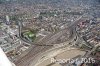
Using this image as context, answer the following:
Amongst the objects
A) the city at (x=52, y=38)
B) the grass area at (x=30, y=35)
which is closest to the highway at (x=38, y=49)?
the city at (x=52, y=38)

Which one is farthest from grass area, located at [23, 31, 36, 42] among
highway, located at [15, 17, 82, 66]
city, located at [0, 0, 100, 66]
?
highway, located at [15, 17, 82, 66]

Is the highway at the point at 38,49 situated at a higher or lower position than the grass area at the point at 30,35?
lower

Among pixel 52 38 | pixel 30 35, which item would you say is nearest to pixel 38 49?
pixel 52 38

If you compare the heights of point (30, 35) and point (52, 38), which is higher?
point (30, 35)

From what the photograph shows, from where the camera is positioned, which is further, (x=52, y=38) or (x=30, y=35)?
(x=30, y=35)

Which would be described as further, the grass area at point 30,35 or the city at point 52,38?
the grass area at point 30,35

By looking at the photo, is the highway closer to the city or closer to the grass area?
the city

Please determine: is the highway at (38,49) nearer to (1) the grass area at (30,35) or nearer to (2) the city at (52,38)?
(2) the city at (52,38)

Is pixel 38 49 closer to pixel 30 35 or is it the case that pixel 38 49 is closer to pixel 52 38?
pixel 52 38

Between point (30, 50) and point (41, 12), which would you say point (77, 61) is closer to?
point (30, 50)

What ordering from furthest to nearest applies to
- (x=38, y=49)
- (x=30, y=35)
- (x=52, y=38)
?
1. (x=30, y=35)
2. (x=52, y=38)
3. (x=38, y=49)

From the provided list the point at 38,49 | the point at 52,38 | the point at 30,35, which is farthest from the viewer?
the point at 30,35
